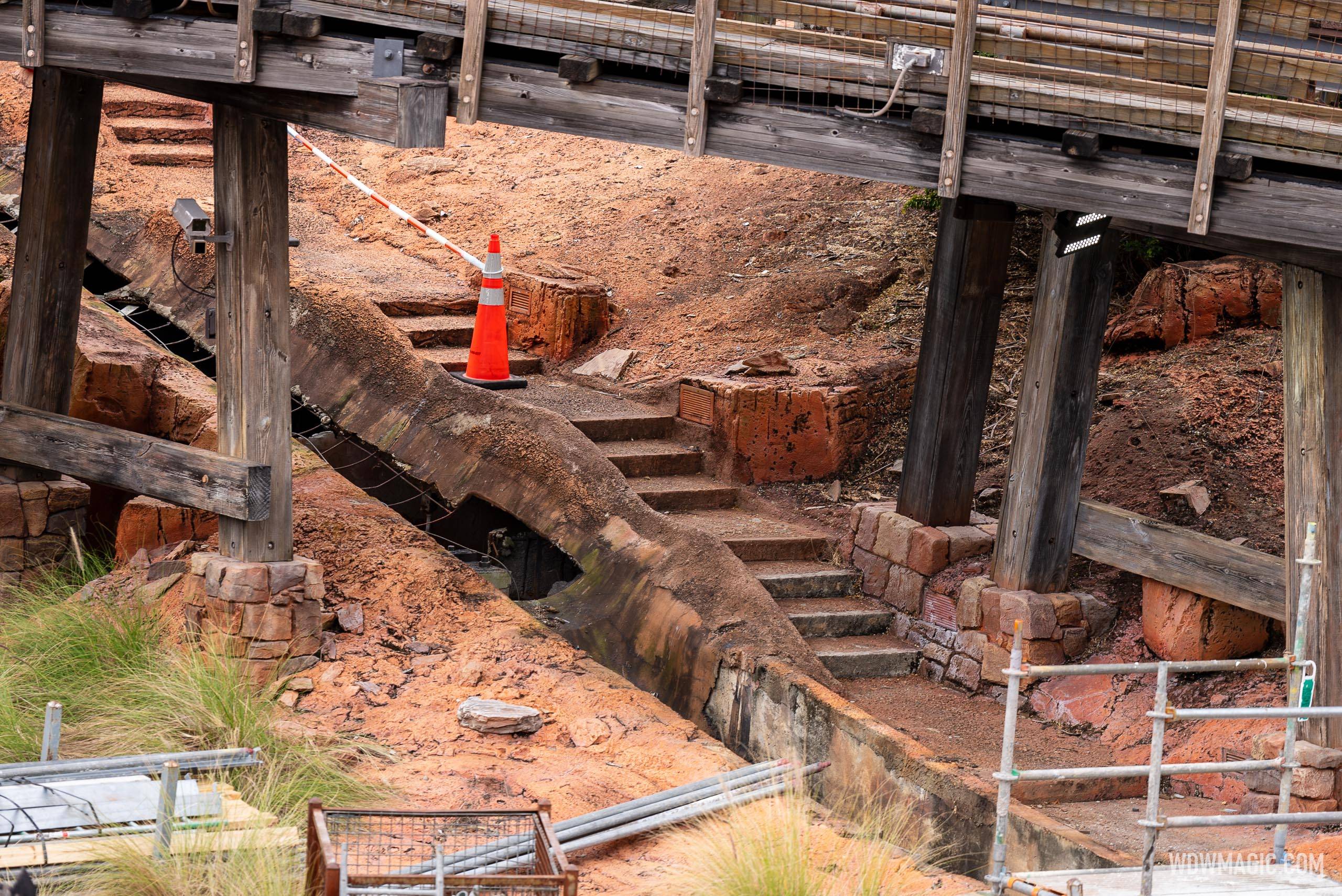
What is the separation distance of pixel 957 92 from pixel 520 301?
18.9 ft

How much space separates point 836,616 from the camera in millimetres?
8164

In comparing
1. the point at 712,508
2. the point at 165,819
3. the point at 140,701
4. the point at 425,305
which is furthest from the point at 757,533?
the point at 165,819

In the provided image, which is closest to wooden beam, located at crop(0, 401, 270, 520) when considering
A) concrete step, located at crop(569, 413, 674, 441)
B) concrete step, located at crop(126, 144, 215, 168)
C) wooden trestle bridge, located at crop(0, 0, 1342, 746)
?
wooden trestle bridge, located at crop(0, 0, 1342, 746)

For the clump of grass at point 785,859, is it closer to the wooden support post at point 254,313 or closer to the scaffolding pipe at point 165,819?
the scaffolding pipe at point 165,819

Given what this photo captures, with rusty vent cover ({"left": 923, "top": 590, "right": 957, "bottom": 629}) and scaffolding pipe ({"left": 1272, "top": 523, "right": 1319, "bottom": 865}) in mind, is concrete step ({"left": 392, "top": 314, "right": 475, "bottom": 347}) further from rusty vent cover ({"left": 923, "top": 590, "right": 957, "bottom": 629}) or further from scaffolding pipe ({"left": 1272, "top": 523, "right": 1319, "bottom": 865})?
scaffolding pipe ({"left": 1272, "top": 523, "right": 1319, "bottom": 865})

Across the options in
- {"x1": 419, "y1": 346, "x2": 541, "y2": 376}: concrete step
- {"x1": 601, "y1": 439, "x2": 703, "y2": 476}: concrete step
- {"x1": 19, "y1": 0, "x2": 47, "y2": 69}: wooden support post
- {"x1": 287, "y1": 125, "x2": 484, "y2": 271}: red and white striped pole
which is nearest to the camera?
{"x1": 19, "y1": 0, "x2": 47, "y2": 69}: wooden support post

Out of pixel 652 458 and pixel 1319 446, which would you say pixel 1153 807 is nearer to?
pixel 1319 446

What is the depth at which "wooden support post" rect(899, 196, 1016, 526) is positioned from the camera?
8047 millimetres

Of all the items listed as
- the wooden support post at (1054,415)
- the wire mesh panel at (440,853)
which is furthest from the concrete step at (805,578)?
the wire mesh panel at (440,853)

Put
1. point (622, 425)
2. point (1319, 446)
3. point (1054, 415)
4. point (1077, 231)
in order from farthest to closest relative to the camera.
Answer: point (622, 425)
point (1054, 415)
point (1077, 231)
point (1319, 446)

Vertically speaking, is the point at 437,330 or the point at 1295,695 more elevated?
the point at 437,330

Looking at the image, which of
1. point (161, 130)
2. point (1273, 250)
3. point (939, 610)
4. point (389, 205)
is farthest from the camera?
point (389, 205)

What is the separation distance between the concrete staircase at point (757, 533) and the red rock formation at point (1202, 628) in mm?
1413

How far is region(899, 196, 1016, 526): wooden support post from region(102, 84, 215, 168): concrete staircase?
7448 mm
